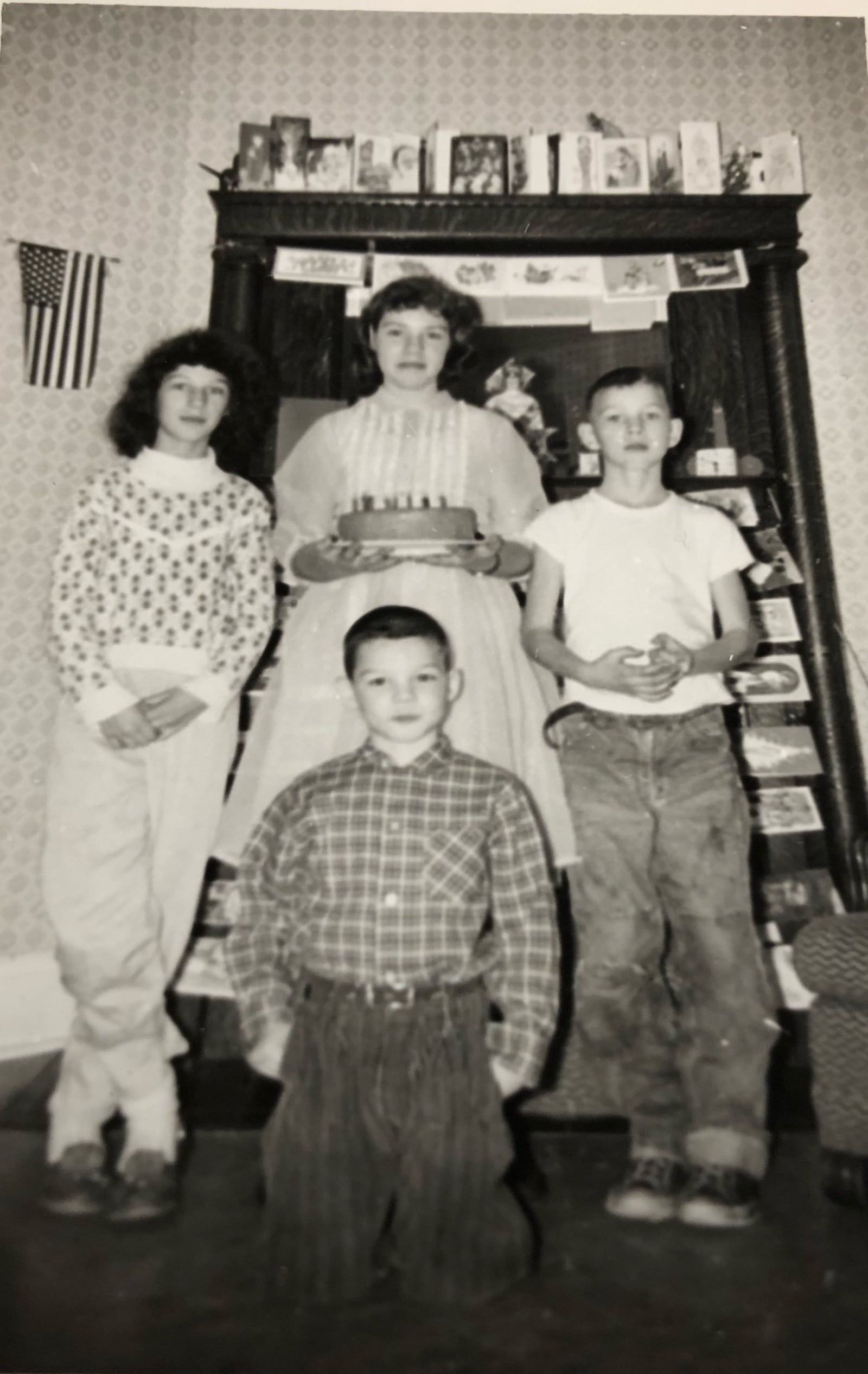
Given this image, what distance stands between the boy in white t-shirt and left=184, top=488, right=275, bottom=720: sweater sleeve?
1.70 feet

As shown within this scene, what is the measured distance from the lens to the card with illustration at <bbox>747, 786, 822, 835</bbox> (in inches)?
94.0

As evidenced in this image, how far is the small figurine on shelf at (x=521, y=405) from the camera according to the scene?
2.63 m

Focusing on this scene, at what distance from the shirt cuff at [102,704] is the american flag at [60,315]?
2.77 feet

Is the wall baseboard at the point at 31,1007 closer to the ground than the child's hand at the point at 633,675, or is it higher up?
closer to the ground

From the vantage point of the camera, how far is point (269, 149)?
2512 mm

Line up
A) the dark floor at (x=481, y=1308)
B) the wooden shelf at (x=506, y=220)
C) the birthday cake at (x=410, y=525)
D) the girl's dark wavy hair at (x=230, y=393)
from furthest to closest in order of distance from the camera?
the wooden shelf at (x=506, y=220)
the girl's dark wavy hair at (x=230, y=393)
the birthday cake at (x=410, y=525)
the dark floor at (x=481, y=1308)

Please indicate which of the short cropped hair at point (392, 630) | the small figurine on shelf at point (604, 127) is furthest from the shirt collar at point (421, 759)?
the small figurine on shelf at point (604, 127)

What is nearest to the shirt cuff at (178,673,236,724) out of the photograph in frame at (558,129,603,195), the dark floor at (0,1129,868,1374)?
the dark floor at (0,1129,868,1374)

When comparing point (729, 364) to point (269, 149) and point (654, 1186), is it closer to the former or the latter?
point (269, 149)

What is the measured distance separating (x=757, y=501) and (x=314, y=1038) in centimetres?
187

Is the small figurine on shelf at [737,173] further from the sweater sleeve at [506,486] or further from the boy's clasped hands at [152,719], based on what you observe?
the boy's clasped hands at [152,719]

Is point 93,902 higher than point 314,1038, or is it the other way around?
point 93,902

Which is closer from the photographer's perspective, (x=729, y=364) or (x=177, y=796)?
(x=177, y=796)

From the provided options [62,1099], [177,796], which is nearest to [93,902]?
[177,796]
